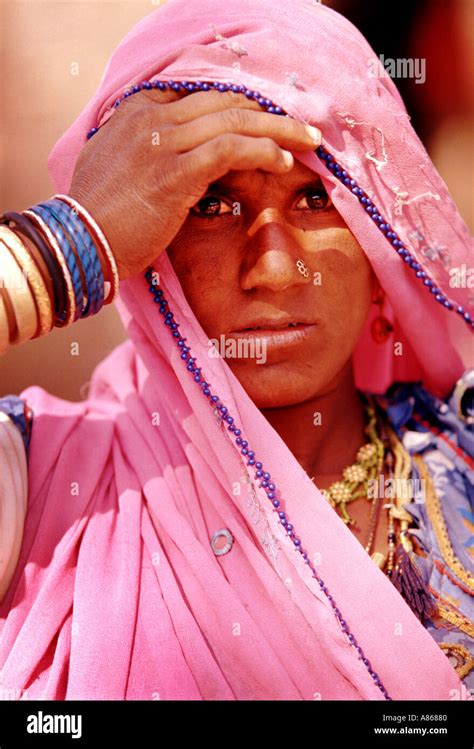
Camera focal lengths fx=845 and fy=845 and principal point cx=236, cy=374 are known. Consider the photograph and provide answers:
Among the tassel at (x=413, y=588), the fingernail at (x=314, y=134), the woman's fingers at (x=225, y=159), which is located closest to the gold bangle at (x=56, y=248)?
the woman's fingers at (x=225, y=159)

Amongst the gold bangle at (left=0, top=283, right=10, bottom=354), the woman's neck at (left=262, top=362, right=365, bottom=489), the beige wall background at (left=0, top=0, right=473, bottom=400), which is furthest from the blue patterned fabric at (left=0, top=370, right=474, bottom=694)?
the beige wall background at (left=0, top=0, right=473, bottom=400)

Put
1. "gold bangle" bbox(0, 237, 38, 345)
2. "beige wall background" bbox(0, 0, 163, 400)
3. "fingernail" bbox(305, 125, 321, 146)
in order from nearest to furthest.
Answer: "gold bangle" bbox(0, 237, 38, 345), "fingernail" bbox(305, 125, 321, 146), "beige wall background" bbox(0, 0, 163, 400)

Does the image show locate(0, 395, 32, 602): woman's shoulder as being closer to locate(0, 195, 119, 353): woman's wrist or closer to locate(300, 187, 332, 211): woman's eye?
locate(0, 195, 119, 353): woman's wrist

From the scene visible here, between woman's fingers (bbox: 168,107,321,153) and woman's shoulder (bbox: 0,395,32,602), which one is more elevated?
woman's fingers (bbox: 168,107,321,153)

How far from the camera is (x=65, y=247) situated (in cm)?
127

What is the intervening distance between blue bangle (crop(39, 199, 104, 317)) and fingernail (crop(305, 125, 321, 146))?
39cm

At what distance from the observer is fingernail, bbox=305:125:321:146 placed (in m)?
1.37

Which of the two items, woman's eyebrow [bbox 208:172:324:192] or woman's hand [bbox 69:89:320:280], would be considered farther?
woman's eyebrow [bbox 208:172:324:192]

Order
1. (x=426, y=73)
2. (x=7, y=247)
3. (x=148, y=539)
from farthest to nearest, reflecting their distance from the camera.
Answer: (x=426, y=73), (x=148, y=539), (x=7, y=247)

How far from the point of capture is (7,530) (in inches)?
52.8

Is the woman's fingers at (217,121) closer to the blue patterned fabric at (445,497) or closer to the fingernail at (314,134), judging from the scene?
the fingernail at (314,134)
